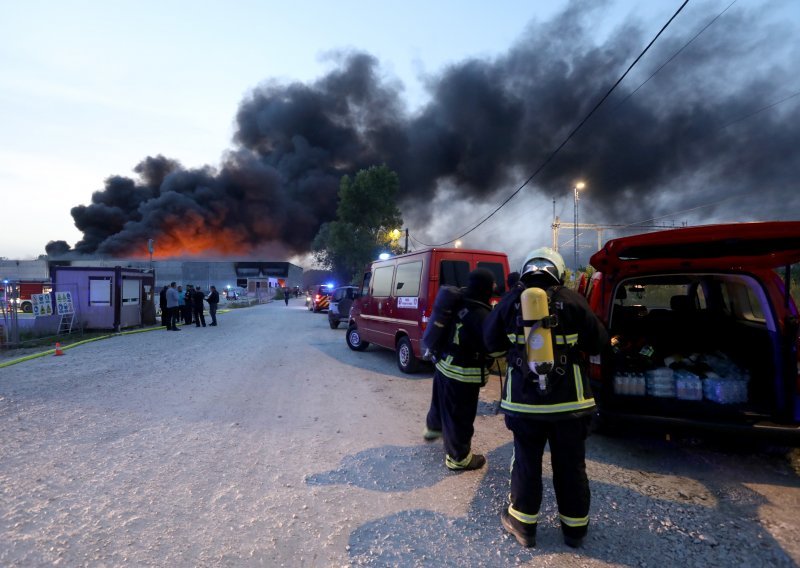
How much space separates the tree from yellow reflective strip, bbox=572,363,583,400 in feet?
114

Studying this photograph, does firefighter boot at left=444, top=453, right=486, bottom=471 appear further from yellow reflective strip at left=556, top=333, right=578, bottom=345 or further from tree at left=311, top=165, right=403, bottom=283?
tree at left=311, top=165, right=403, bottom=283

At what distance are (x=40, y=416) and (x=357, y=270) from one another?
107ft

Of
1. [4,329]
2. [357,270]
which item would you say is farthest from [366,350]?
[357,270]

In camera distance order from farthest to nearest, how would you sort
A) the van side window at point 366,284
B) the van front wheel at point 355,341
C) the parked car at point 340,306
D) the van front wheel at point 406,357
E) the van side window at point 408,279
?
the parked car at point 340,306, the van front wheel at point 355,341, the van side window at point 366,284, the van front wheel at point 406,357, the van side window at point 408,279

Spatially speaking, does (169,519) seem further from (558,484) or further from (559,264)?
(559,264)

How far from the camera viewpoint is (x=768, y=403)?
3.54m

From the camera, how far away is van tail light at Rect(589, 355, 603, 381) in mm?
3688

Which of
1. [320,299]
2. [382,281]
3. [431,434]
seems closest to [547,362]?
[431,434]

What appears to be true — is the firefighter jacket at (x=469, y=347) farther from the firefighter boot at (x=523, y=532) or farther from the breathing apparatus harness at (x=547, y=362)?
the firefighter boot at (x=523, y=532)

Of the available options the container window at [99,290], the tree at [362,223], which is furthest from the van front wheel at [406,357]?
the tree at [362,223]

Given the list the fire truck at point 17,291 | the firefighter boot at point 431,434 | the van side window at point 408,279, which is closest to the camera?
the firefighter boot at point 431,434

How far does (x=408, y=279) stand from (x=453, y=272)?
848 millimetres

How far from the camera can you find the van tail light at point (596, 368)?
3688 millimetres

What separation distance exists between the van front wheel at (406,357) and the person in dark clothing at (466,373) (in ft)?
11.8
